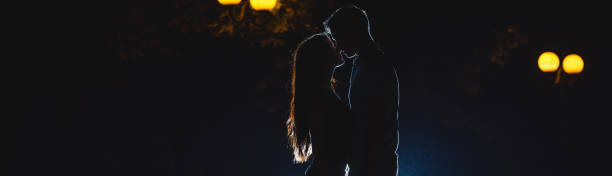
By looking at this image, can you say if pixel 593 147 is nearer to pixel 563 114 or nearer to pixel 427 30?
pixel 563 114

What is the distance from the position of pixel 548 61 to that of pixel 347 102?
31.0ft

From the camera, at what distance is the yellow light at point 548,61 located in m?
9.95

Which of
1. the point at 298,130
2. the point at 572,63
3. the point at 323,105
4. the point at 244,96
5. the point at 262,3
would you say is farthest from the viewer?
the point at 572,63

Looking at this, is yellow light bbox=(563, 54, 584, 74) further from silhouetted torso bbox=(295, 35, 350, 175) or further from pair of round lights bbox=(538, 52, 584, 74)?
silhouetted torso bbox=(295, 35, 350, 175)

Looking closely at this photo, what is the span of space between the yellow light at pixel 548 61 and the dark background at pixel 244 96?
1.46ft

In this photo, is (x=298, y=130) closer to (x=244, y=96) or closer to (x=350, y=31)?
(x=350, y=31)

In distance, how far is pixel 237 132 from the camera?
9883 mm

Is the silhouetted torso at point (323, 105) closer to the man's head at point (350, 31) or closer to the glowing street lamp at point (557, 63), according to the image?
the man's head at point (350, 31)

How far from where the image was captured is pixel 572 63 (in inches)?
399

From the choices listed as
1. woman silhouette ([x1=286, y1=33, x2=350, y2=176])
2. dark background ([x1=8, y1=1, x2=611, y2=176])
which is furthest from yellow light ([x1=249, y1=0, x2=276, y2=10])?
woman silhouette ([x1=286, y1=33, x2=350, y2=176])

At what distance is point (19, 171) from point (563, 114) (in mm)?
12103

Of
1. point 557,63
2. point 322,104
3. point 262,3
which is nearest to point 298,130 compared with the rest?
point 322,104

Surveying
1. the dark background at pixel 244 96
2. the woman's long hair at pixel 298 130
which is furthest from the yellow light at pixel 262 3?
the woman's long hair at pixel 298 130

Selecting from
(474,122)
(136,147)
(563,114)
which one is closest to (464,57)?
(474,122)
